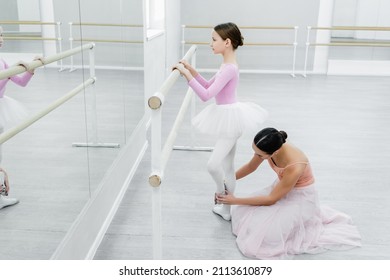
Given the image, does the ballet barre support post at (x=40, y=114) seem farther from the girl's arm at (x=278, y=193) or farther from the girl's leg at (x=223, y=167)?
the girl's arm at (x=278, y=193)

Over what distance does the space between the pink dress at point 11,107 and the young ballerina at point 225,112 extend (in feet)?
2.86

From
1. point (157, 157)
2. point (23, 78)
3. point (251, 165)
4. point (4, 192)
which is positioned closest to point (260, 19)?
point (251, 165)

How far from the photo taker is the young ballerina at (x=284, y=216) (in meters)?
2.23

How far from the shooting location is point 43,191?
1785 millimetres

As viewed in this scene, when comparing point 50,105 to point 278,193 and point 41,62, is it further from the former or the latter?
point 278,193

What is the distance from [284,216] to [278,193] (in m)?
0.12

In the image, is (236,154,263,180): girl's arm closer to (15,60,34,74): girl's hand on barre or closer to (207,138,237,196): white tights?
(207,138,237,196): white tights

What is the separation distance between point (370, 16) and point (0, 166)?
7293mm

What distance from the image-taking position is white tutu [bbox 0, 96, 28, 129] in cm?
140

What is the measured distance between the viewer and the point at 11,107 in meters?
1.42

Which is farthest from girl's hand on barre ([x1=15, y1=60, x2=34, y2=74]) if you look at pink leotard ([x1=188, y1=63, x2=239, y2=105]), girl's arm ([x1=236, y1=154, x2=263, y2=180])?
girl's arm ([x1=236, y1=154, x2=263, y2=180])

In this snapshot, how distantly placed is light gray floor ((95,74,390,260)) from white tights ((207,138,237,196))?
0.83 ft

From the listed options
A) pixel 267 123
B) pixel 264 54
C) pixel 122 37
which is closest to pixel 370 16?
pixel 264 54

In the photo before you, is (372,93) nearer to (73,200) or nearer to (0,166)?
(73,200)
